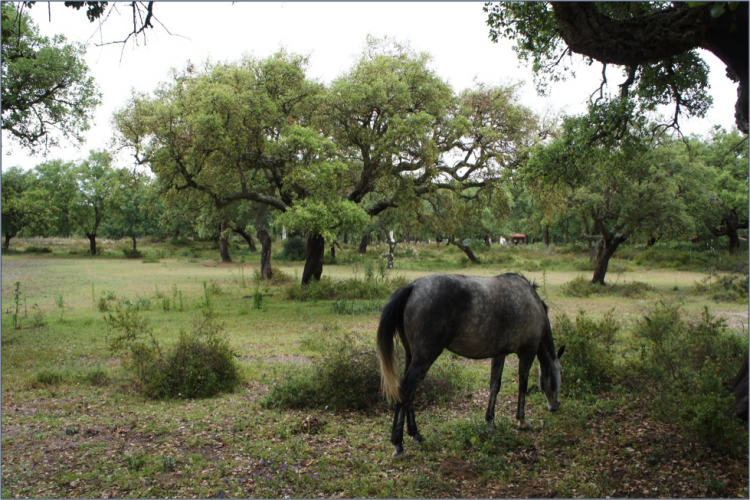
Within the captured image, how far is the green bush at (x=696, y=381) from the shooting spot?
4465 millimetres

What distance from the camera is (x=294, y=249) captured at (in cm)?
3900

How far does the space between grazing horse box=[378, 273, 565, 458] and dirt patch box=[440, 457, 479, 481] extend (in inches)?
18.4

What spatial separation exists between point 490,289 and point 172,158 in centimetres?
1436

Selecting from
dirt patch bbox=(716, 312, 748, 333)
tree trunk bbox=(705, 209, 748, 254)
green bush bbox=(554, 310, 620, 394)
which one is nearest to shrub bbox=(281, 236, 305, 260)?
dirt patch bbox=(716, 312, 748, 333)

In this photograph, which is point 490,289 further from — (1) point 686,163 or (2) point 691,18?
(1) point 686,163

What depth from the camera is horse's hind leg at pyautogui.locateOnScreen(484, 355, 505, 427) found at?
5570 millimetres

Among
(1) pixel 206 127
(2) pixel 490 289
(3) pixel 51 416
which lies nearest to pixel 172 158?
(1) pixel 206 127

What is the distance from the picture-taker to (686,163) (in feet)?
64.7

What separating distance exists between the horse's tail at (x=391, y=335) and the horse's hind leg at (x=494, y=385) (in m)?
1.31

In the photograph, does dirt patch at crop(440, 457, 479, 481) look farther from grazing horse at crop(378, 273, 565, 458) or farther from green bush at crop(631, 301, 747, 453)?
green bush at crop(631, 301, 747, 453)

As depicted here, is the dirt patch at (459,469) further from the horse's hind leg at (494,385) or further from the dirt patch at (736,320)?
the dirt patch at (736,320)

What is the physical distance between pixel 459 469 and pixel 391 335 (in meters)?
1.54

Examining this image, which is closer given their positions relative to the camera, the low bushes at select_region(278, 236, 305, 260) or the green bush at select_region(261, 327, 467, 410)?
the green bush at select_region(261, 327, 467, 410)

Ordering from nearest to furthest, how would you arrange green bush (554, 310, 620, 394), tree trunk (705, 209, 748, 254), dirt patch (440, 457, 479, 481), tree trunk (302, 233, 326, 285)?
1. dirt patch (440, 457, 479, 481)
2. green bush (554, 310, 620, 394)
3. tree trunk (302, 233, 326, 285)
4. tree trunk (705, 209, 748, 254)
